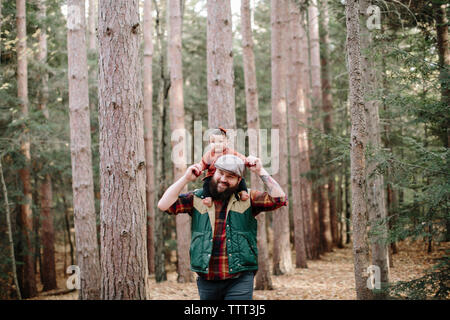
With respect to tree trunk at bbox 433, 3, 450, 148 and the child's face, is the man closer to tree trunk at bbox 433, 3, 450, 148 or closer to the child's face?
the child's face

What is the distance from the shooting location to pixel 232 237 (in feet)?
12.0

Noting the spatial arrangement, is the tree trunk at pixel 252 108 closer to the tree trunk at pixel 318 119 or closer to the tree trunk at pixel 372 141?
the tree trunk at pixel 372 141

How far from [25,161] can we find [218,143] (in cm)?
1076

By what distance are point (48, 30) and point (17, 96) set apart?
9.19 ft

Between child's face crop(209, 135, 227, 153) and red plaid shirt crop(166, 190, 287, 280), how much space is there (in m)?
0.55

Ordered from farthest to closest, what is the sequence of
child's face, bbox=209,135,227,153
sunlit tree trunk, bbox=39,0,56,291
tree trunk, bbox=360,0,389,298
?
sunlit tree trunk, bbox=39,0,56,291, tree trunk, bbox=360,0,389,298, child's face, bbox=209,135,227,153

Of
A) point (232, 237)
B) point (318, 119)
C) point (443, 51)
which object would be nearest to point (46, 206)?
point (318, 119)

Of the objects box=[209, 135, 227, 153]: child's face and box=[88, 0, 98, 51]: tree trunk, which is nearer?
box=[209, 135, 227, 153]: child's face

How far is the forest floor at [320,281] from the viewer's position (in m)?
9.69

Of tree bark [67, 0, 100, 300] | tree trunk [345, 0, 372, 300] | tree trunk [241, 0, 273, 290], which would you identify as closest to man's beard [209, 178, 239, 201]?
tree trunk [345, 0, 372, 300]

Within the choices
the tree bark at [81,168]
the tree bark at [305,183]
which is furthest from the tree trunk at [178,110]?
the tree bark at [305,183]

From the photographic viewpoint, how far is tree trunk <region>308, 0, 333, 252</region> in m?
16.8

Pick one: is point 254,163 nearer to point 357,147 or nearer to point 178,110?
point 357,147

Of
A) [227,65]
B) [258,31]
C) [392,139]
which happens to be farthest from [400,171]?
[258,31]
